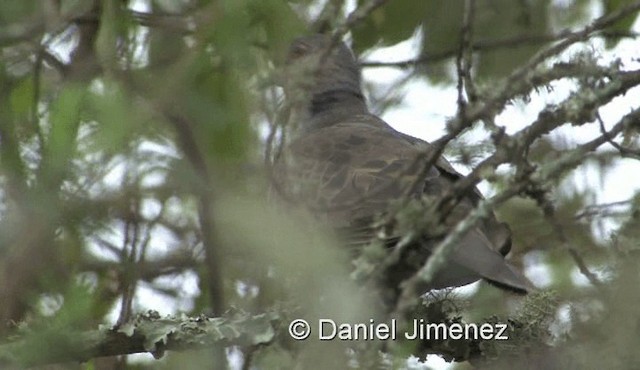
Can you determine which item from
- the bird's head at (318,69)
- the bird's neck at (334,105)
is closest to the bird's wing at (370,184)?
the bird's head at (318,69)

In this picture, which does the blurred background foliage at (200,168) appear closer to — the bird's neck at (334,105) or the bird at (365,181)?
the bird at (365,181)

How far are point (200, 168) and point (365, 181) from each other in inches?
26.9

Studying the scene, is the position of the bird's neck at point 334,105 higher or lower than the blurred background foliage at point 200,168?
higher

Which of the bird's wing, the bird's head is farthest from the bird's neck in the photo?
the bird's wing

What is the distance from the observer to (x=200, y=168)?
451 centimetres

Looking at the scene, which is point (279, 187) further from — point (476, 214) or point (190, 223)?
point (190, 223)

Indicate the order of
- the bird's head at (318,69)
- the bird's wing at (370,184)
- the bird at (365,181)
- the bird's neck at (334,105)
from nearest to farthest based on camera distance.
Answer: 1. the bird's head at (318,69)
2. the bird at (365,181)
3. the bird's wing at (370,184)
4. the bird's neck at (334,105)

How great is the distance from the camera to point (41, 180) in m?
3.72

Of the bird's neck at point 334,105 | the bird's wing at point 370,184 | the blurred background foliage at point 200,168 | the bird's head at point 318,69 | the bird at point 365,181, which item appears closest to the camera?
the blurred background foliage at point 200,168

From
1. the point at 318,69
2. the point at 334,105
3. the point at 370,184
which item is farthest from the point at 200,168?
the point at 334,105

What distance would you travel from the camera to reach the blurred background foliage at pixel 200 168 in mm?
2787

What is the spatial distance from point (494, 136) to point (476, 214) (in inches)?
10.8

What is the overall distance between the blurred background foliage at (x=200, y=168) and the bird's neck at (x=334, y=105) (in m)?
0.63

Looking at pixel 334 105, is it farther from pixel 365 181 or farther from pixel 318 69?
pixel 318 69
